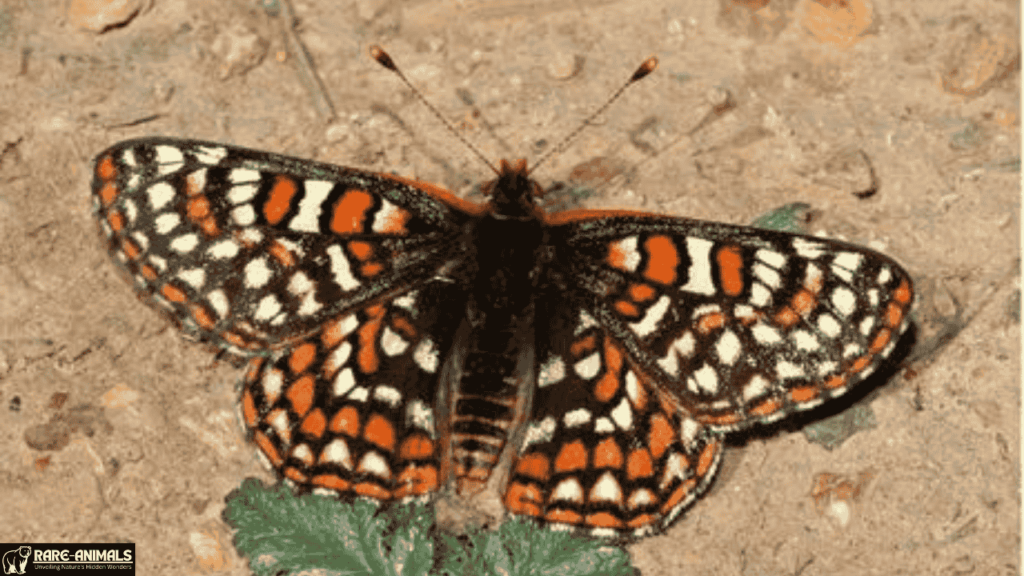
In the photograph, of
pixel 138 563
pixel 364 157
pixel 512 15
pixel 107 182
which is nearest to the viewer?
pixel 107 182

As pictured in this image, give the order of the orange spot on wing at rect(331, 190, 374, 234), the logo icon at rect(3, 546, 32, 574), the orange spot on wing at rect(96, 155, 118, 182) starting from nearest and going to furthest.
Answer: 1. the orange spot on wing at rect(96, 155, 118, 182)
2. the orange spot on wing at rect(331, 190, 374, 234)
3. the logo icon at rect(3, 546, 32, 574)

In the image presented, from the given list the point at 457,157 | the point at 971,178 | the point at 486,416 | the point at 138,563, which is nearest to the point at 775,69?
the point at 971,178

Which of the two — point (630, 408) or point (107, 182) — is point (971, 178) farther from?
point (107, 182)

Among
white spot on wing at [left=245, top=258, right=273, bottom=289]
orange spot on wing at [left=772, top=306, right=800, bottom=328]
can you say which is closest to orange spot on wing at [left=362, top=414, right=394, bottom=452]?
white spot on wing at [left=245, top=258, right=273, bottom=289]

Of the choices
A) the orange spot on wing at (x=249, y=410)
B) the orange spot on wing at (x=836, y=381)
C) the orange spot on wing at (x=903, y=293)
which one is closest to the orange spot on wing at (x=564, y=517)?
the orange spot on wing at (x=836, y=381)

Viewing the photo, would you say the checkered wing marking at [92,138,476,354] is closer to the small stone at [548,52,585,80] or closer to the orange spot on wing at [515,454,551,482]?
the orange spot on wing at [515,454,551,482]

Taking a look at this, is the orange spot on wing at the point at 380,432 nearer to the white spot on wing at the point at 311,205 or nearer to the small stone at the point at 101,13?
the white spot on wing at the point at 311,205
